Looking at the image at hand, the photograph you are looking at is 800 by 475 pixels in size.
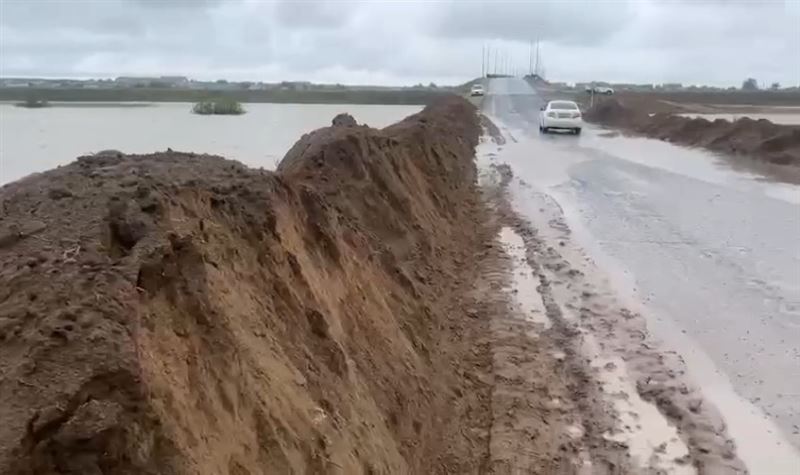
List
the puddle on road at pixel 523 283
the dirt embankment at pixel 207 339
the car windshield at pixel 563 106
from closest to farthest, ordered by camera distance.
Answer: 1. the dirt embankment at pixel 207 339
2. the puddle on road at pixel 523 283
3. the car windshield at pixel 563 106

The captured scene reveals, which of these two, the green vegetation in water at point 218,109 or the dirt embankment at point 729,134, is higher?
the green vegetation in water at point 218,109

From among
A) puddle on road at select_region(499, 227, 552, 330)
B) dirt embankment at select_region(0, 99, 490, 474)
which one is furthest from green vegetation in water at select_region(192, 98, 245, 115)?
dirt embankment at select_region(0, 99, 490, 474)

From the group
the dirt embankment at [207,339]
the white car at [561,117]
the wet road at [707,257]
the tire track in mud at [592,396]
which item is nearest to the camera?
the dirt embankment at [207,339]

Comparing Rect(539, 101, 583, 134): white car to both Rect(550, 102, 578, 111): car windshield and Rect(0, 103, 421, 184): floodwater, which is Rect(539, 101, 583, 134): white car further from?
Rect(0, 103, 421, 184): floodwater

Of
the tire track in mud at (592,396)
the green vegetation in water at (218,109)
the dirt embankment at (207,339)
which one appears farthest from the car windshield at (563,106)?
the dirt embankment at (207,339)

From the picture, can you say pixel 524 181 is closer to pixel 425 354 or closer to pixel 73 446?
pixel 425 354

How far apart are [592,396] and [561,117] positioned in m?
32.2

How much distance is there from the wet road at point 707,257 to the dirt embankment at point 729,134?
368cm

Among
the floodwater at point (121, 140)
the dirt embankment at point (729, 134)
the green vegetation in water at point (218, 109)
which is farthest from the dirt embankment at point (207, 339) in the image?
the green vegetation in water at point (218, 109)

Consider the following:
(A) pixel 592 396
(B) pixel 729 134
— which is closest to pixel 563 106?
(B) pixel 729 134

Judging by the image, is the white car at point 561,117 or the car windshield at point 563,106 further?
the car windshield at point 563,106

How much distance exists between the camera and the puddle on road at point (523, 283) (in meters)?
10.4

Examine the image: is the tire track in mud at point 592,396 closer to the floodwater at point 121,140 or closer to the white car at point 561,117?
the floodwater at point 121,140

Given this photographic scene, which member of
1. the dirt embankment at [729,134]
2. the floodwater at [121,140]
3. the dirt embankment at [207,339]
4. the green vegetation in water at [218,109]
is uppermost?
the dirt embankment at [207,339]
